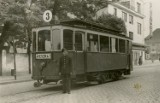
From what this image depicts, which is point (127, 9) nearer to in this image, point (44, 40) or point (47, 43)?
point (44, 40)

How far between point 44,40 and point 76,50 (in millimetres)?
1479

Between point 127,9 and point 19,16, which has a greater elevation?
point 127,9

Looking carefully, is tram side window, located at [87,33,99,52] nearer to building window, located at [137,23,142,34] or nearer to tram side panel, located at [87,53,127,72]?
tram side panel, located at [87,53,127,72]

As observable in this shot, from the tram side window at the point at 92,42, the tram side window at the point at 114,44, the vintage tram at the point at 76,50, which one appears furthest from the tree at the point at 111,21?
the tram side window at the point at 92,42

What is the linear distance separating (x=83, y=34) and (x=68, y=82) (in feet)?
10.3

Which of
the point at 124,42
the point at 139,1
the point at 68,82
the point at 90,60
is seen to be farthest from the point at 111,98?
the point at 139,1

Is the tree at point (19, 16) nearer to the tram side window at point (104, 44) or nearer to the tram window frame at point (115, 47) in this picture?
the tram window frame at point (115, 47)

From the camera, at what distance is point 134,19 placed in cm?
5222

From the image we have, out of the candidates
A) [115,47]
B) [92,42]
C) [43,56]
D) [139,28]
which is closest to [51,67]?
[43,56]

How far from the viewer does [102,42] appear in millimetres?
17328

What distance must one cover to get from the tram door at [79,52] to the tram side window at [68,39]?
1.18ft

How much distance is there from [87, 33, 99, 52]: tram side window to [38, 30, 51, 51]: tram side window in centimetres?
233

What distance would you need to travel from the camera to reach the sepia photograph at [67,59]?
40.8 ft

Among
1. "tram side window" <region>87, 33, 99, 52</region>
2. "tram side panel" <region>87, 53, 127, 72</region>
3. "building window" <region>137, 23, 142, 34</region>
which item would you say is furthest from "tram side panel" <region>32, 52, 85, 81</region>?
"building window" <region>137, 23, 142, 34</region>
